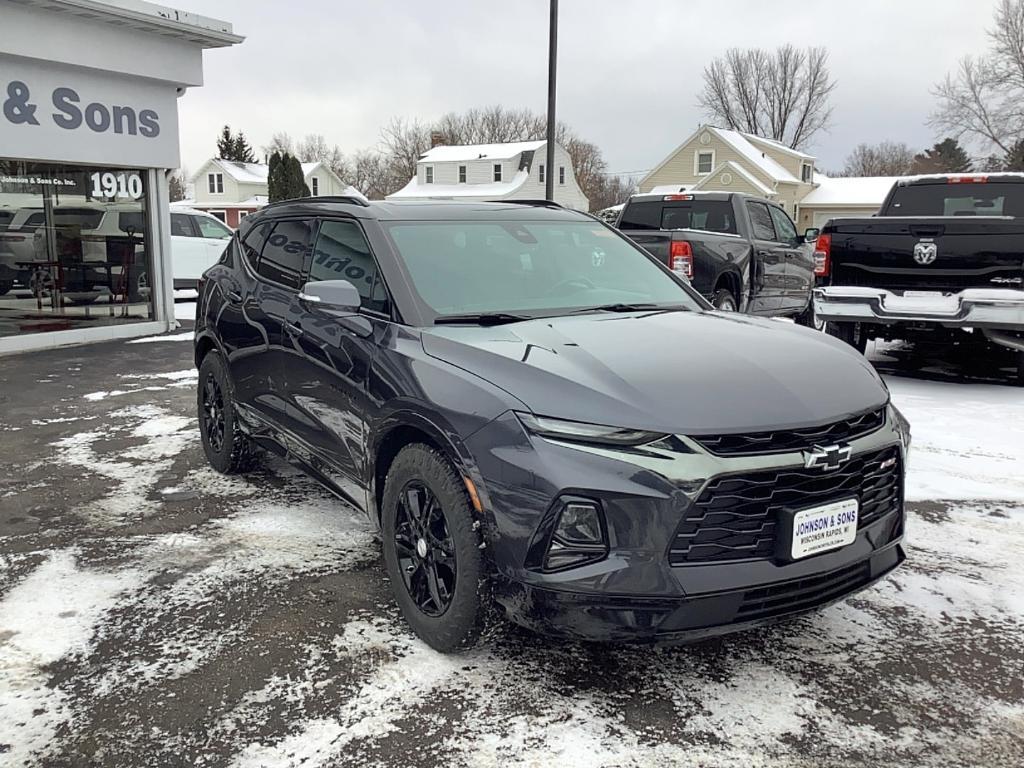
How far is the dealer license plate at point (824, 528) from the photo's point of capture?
2738 mm

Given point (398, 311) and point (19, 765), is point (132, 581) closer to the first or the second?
point (19, 765)

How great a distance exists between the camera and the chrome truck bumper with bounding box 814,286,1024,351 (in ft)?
24.6

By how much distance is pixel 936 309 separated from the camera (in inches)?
309

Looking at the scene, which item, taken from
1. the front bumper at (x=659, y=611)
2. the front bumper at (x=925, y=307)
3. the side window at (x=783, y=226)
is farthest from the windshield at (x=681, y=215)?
the front bumper at (x=659, y=611)

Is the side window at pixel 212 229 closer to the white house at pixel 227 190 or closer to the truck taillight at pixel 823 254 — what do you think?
the truck taillight at pixel 823 254

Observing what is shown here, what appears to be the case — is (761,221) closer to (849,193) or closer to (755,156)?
(755,156)

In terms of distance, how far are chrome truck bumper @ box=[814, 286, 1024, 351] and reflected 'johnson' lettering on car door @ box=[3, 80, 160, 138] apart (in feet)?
31.1

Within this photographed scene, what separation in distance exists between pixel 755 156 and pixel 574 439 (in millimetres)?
48390

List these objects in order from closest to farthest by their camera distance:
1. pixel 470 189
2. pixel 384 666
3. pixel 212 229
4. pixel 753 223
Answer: pixel 384 666 < pixel 753 223 < pixel 212 229 < pixel 470 189

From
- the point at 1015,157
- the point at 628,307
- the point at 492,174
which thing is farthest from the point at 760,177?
the point at 628,307

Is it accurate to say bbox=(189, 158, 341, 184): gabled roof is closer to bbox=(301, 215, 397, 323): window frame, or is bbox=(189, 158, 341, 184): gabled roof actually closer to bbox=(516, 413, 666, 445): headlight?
bbox=(301, 215, 397, 323): window frame

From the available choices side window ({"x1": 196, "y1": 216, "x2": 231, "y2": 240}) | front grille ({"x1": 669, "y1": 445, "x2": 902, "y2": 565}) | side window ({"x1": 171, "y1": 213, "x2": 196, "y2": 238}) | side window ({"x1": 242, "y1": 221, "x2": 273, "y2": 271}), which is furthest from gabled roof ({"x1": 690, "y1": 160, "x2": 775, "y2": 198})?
front grille ({"x1": 669, "y1": 445, "x2": 902, "y2": 565})

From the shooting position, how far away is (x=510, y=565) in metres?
2.80

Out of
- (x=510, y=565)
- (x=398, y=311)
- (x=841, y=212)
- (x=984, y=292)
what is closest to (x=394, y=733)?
(x=510, y=565)
